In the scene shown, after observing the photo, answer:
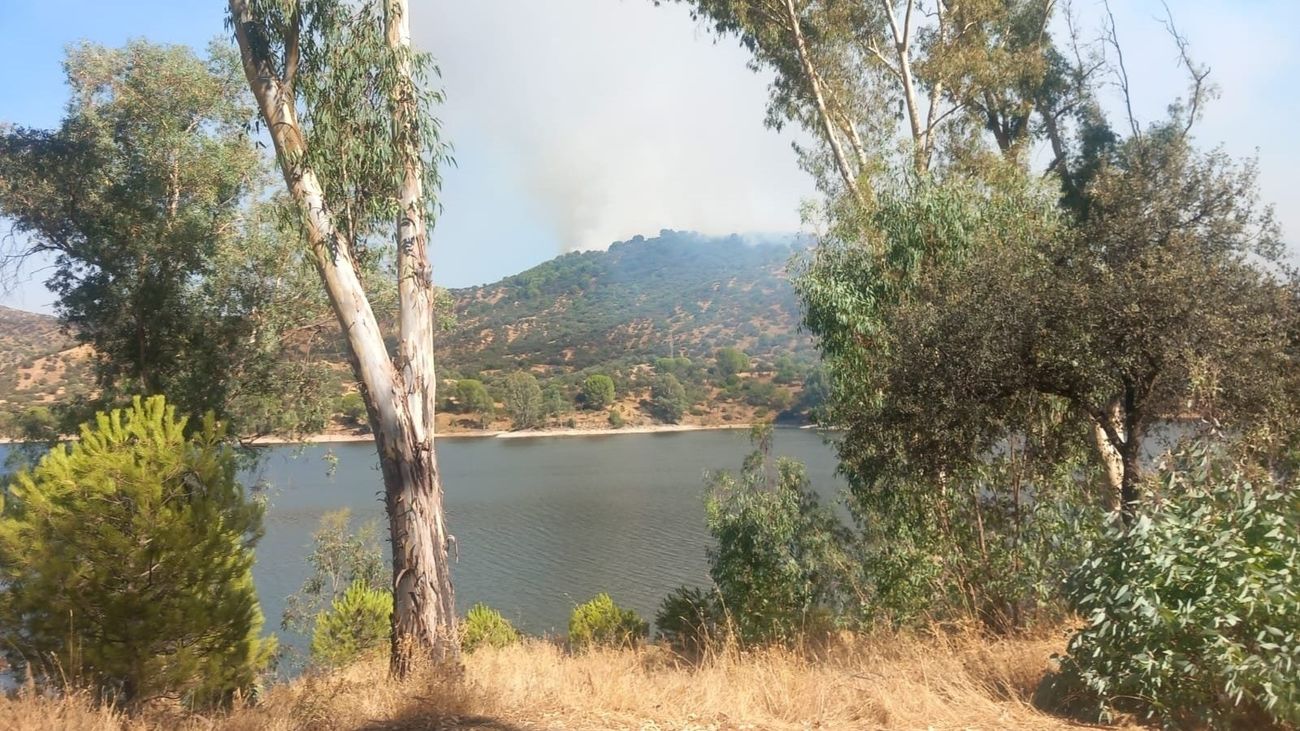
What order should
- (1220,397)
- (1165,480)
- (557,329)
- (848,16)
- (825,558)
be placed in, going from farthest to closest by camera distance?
1. (557,329)
2. (848,16)
3. (825,558)
4. (1220,397)
5. (1165,480)

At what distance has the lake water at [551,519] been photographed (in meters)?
19.7

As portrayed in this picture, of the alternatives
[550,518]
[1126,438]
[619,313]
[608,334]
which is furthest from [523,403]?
[619,313]

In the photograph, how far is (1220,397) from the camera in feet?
20.3

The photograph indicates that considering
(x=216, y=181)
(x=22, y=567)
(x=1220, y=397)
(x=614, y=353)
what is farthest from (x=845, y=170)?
(x=614, y=353)

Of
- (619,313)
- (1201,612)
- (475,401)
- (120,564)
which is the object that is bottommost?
(1201,612)

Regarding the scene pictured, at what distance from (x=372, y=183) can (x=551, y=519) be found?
22.8 meters

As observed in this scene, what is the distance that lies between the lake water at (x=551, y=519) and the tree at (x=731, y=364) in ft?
60.0

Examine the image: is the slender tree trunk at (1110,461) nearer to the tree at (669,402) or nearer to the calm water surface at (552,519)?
the calm water surface at (552,519)

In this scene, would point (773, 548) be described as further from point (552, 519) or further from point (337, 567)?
point (552, 519)

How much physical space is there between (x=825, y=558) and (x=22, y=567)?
8582mm

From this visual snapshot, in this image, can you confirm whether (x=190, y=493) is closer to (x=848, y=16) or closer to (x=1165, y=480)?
(x=1165, y=480)

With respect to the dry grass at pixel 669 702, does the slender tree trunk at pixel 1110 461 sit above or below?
above

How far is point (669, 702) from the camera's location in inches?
195

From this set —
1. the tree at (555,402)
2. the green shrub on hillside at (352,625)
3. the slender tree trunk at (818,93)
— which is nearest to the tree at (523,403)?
the tree at (555,402)
